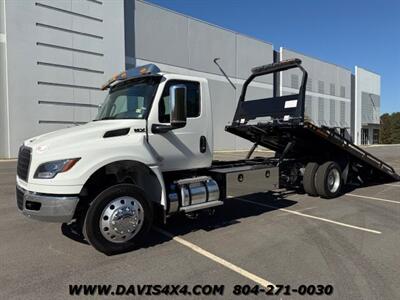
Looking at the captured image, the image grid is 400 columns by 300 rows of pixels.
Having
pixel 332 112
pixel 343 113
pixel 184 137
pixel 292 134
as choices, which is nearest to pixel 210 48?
pixel 332 112

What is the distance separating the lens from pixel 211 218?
7.03 m

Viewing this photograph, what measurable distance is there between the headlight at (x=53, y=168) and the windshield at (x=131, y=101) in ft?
4.27

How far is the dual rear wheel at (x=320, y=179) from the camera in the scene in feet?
30.0

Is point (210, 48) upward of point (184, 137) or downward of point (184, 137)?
upward

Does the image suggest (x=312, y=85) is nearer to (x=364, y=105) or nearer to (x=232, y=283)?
(x=364, y=105)

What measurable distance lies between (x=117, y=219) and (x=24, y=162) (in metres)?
1.53

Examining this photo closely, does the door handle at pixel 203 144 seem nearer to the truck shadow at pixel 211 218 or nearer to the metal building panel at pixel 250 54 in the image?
the truck shadow at pixel 211 218

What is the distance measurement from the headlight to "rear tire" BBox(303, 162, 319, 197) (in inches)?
249

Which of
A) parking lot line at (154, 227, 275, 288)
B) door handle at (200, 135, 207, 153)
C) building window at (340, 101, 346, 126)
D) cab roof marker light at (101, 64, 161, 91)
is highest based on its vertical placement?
building window at (340, 101, 346, 126)

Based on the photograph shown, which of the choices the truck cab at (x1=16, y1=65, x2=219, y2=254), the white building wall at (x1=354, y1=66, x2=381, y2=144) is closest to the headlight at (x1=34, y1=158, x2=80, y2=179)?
the truck cab at (x1=16, y1=65, x2=219, y2=254)

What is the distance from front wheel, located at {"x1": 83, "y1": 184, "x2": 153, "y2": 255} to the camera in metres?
4.81

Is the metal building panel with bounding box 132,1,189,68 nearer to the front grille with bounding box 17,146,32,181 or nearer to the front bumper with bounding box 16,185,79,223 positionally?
the front grille with bounding box 17,146,32,181

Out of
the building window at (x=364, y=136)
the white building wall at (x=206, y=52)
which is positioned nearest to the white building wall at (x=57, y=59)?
the white building wall at (x=206, y=52)

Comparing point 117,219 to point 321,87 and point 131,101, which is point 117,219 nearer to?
point 131,101
